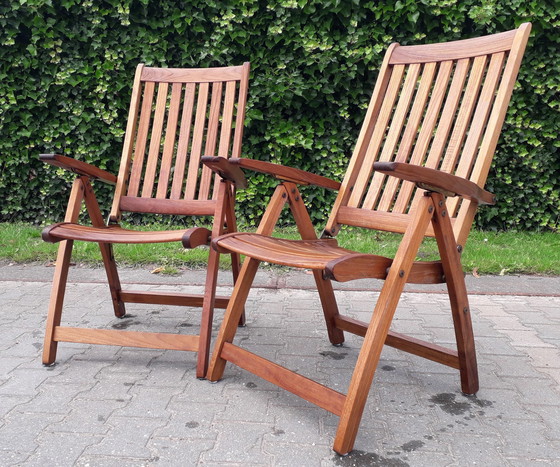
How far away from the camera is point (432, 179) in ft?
5.49

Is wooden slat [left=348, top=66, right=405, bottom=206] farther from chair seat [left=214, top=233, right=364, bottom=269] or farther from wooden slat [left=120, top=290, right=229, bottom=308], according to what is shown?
wooden slat [left=120, top=290, right=229, bottom=308]

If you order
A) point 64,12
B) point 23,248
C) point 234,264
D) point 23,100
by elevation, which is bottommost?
point 23,248

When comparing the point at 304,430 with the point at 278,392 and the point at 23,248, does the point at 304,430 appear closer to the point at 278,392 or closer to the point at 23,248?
the point at 278,392

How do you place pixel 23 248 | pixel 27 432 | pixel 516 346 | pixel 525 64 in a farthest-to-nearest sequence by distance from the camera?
pixel 525 64, pixel 23 248, pixel 516 346, pixel 27 432

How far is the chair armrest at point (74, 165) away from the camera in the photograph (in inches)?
92.0

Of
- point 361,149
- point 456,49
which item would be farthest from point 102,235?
point 456,49

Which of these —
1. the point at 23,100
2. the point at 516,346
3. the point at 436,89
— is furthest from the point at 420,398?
the point at 23,100

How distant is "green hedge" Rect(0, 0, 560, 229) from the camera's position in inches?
179

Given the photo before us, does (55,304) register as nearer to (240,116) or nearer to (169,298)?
(169,298)

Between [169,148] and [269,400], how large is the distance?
1.51 meters

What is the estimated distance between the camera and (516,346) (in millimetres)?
2662

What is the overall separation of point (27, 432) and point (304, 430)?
93 centimetres

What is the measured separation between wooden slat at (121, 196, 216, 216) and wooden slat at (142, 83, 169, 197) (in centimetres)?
6

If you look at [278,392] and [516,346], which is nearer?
[278,392]
